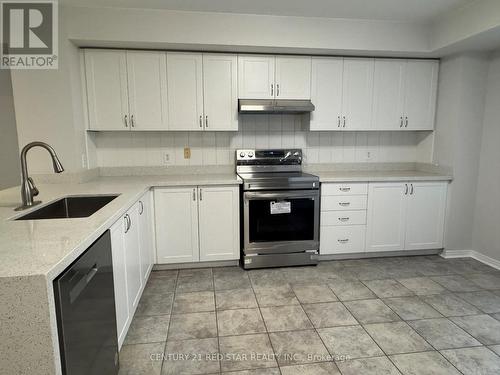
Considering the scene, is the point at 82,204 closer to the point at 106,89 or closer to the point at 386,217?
the point at 106,89

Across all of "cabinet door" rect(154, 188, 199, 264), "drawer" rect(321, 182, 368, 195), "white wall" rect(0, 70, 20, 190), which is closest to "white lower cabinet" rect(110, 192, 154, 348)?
"cabinet door" rect(154, 188, 199, 264)

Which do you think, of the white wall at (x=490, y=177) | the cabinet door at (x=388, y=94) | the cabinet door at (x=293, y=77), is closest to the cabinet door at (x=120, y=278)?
the cabinet door at (x=293, y=77)

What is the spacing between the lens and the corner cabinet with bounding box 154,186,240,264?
3004 millimetres

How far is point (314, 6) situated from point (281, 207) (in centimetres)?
186

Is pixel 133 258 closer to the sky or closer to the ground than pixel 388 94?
closer to the ground

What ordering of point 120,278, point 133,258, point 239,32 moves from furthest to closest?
point 239,32 → point 133,258 → point 120,278

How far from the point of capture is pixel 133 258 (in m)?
2.23

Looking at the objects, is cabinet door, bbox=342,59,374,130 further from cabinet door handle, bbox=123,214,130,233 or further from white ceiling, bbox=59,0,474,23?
cabinet door handle, bbox=123,214,130,233

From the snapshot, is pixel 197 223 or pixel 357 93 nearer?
pixel 197 223

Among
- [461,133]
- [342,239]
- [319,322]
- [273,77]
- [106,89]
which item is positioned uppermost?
[273,77]

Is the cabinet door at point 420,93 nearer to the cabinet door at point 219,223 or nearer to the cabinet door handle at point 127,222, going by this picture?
the cabinet door at point 219,223

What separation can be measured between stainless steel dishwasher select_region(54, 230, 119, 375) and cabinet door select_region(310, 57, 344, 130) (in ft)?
8.30

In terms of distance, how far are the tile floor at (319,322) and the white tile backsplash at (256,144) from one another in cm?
128

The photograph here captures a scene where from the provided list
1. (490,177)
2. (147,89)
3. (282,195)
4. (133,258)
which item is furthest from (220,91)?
(490,177)
